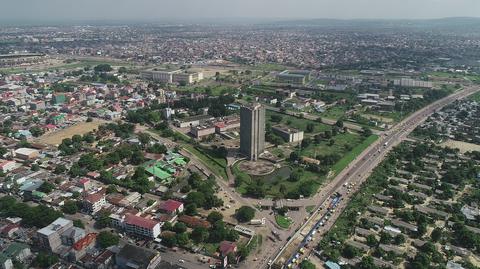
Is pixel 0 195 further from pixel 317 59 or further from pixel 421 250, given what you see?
pixel 317 59

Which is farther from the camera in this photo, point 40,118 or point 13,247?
point 40,118

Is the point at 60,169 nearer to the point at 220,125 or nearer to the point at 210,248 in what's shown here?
the point at 210,248

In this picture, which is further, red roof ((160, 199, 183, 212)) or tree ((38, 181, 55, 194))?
tree ((38, 181, 55, 194))

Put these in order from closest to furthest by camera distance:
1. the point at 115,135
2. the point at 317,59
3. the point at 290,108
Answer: the point at 115,135 < the point at 290,108 < the point at 317,59

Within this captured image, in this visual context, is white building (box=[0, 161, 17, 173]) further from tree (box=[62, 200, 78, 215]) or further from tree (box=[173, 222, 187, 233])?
tree (box=[173, 222, 187, 233])

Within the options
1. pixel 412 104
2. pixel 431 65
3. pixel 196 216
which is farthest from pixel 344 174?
pixel 431 65

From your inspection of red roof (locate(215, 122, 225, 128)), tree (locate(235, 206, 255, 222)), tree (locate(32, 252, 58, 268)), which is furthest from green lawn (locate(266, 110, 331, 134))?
tree (locate(32, 252, 58, 268))

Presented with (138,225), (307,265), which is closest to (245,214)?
(307,265)
